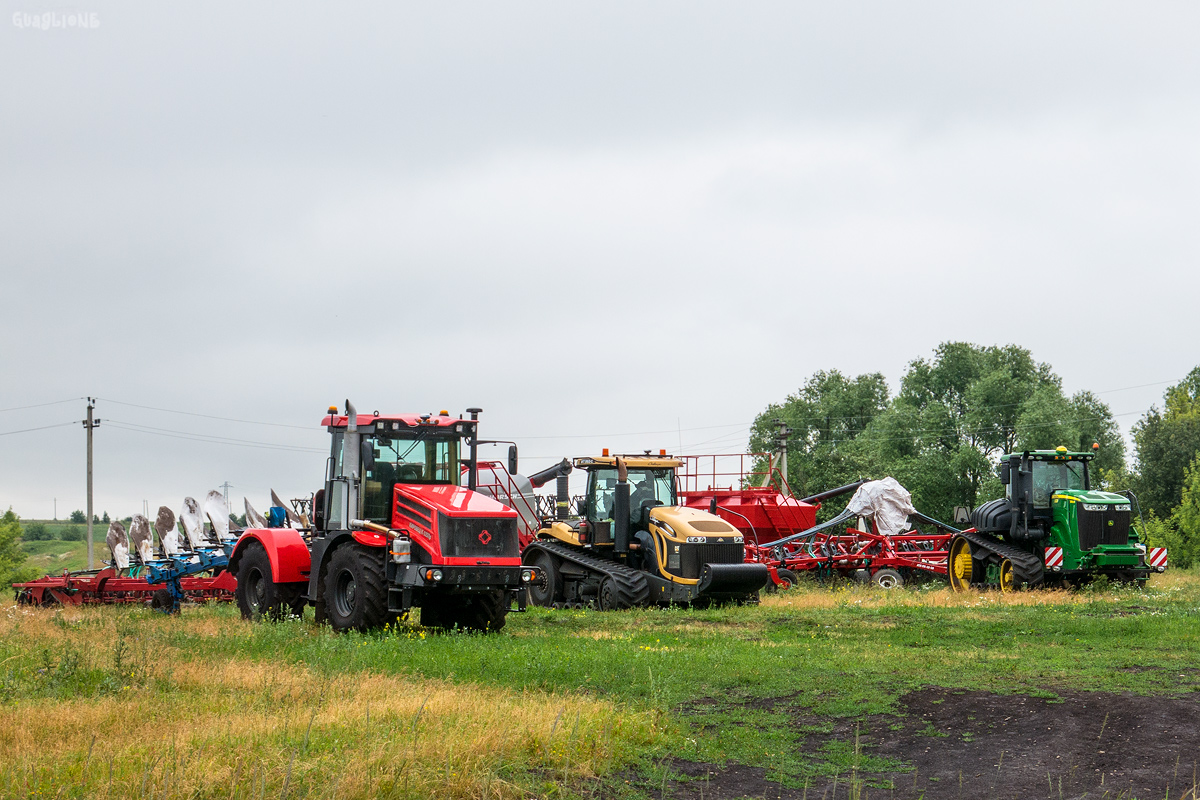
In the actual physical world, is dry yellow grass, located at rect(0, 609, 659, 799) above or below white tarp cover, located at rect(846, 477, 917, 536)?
below

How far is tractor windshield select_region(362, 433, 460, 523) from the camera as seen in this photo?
15.5 metres

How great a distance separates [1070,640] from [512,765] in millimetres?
10152

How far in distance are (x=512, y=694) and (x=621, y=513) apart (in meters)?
10.7

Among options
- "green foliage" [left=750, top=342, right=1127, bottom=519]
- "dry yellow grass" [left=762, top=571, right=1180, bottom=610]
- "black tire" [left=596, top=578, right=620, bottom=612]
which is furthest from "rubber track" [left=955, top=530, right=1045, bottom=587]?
"green foliage" [left=750, top=342, right=1127, bottom=519]

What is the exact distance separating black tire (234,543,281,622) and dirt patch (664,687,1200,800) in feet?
29.4

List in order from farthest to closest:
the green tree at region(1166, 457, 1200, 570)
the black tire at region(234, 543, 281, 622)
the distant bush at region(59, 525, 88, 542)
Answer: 1. the distant bush at region(59, 525, 88, 542)
2. the green tree at region(1166, 457, 1200, 570)
3. the black tire at region(234, 543, 281, 622)

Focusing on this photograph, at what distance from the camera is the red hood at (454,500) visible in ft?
47.9

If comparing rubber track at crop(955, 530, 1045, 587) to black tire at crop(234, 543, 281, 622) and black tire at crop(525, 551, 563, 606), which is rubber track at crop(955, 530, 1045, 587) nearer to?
black tire at crop(525, 551, 563, 606)

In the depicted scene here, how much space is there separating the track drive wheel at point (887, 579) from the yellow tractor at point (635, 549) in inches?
266

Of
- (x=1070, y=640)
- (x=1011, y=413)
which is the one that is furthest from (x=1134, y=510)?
(x=1011, y=413)

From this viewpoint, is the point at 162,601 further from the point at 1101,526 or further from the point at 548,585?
the point at 1101,526

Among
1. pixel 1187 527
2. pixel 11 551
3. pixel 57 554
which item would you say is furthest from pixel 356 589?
pixel 57 554

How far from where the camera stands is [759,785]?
24.5 feet

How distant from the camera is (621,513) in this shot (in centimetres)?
2055
